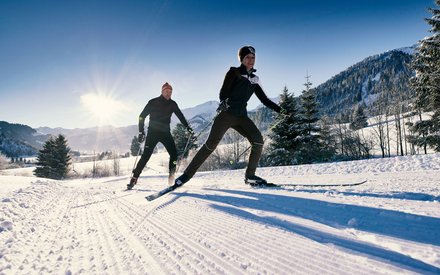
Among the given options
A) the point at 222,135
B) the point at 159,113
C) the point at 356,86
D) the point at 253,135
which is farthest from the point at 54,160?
the point at 356,86

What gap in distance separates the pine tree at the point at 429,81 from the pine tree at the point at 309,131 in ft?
25.3

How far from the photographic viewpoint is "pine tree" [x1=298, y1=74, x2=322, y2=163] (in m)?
24.6

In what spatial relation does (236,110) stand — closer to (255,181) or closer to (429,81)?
(255,181)

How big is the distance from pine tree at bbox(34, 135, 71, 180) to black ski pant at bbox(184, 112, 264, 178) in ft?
144

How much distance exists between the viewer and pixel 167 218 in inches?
106

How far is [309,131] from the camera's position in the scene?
83.0 ft

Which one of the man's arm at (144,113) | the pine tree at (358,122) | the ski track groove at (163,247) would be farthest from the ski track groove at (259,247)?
the pine tree at (358,122)

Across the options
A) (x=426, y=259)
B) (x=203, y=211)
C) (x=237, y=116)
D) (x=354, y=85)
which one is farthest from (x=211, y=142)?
(x=354, y=85)

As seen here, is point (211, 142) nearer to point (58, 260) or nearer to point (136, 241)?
point (136, 241)

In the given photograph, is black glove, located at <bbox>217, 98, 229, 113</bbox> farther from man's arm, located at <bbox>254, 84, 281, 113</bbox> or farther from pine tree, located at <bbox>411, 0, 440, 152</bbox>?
pine tree, located at <bbox>411, 0, 440, 152</bbox>

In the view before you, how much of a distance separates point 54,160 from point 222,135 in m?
44.6

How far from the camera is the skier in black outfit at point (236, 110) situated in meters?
4.40

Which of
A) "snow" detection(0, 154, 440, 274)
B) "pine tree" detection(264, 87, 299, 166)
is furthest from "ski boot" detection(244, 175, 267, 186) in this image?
"pine tree" detection(264, 87, 299, 166)

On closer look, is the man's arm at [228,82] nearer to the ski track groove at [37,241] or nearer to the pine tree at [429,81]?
the ski track groove at [37,241]
